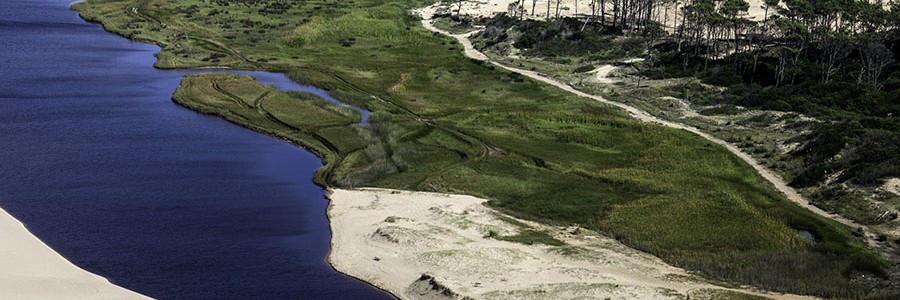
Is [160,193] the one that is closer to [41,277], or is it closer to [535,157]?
[41,277]

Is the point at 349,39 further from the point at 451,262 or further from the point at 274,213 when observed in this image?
the point at 451,262

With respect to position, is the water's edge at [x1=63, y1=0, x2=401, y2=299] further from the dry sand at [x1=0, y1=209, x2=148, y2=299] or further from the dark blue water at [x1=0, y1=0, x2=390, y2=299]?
the dry sand at [x1=0, y1=209, x2=148, y2=299]

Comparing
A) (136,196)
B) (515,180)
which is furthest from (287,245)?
(515,180)

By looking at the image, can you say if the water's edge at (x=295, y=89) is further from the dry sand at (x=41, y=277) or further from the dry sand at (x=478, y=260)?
the dry sand at (x=41, y=277)

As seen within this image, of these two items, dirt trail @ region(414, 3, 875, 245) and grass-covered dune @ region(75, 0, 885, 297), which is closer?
grass-covered dune @ region(75, 0, 885, 297)

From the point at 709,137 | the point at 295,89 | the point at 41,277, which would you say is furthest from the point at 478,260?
the point at 295,89

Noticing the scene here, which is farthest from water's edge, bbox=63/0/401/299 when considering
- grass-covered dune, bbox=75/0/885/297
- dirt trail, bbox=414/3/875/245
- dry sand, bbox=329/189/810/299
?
dirt trail, bbox=414/3/875/245

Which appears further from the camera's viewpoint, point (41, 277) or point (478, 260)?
point (478, 260)
